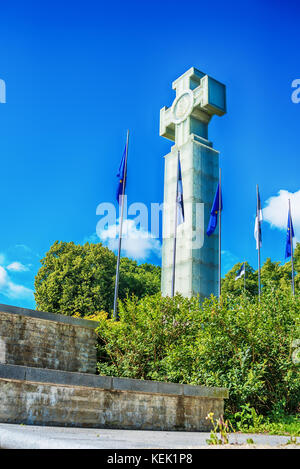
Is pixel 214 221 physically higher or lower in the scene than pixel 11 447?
higher

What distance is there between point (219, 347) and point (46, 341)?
449 cm

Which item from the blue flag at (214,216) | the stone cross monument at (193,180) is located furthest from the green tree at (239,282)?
the blue flag at (214,216)

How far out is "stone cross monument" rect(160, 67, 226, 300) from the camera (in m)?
28.1

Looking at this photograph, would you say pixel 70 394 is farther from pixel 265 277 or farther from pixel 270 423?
pixel 265 277

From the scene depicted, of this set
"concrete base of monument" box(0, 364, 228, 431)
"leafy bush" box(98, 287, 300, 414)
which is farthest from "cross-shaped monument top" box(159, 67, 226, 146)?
"concrete base of monument" box(0, 364, 228, 431)

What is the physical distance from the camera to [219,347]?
1107 cm

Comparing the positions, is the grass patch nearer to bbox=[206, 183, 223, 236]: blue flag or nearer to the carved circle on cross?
bbox=[206, 183, 223, 236]: blue flag

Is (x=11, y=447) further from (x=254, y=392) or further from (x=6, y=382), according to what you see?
(x=254, y=392)

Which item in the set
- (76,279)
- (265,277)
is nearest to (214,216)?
(76,279)

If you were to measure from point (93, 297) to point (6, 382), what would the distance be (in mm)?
30208

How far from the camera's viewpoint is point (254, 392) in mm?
10320

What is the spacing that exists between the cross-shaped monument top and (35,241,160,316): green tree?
42.5ft
